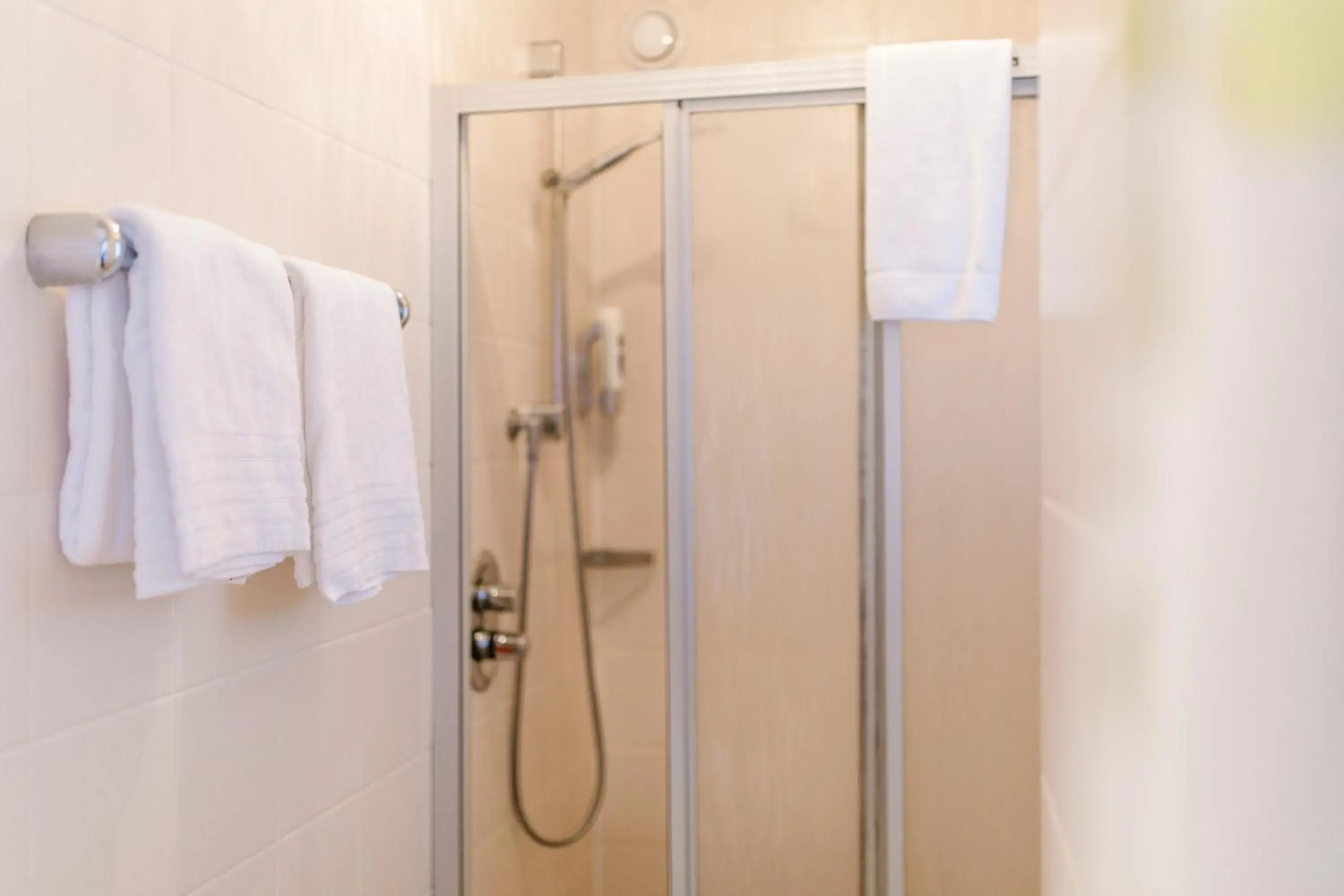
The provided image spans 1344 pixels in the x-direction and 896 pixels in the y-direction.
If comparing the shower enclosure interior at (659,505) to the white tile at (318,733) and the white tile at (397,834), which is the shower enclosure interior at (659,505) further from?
the white tile at (318,733)

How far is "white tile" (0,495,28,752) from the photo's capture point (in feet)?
3.12

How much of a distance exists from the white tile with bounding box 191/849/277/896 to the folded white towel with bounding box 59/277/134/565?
45 cm

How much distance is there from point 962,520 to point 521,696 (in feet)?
2.54

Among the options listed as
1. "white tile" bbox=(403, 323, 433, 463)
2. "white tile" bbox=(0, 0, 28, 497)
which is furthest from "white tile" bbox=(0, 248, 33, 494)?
"white tile" bbox=(403, 323, 433, 463)

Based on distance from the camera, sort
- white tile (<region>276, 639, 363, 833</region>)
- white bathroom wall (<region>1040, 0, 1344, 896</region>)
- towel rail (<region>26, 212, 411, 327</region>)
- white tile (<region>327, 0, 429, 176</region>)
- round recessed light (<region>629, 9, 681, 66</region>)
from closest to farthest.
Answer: white bathroom wall (<region>1040, 0, 1344, 896</region>) → towel rail (<region>26, 212, 411, 327</region>) → white tile (<region>276, 639, 363, 833</region>) → white tile (<region>327, 0, 429, 176</region>) → round recessed light (<region>629, 9, 681, 66</region>)

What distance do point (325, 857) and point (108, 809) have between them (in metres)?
0.45

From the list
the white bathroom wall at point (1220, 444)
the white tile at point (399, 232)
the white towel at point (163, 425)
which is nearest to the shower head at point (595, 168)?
the white tile at point (399, 232)

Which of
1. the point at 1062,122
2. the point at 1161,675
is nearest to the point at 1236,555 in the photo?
the point at 1161,675

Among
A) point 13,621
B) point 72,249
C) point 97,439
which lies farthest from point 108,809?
point 72,249

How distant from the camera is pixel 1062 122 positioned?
691mm

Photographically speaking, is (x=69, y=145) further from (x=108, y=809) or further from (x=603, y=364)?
(x=603, y=364)

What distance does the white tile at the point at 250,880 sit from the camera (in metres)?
1.25

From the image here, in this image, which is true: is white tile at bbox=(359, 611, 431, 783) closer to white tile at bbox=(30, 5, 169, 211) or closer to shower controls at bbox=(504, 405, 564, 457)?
shower controls at bbox=(504, 405, 564, 457)

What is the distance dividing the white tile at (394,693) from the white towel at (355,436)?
31cm
